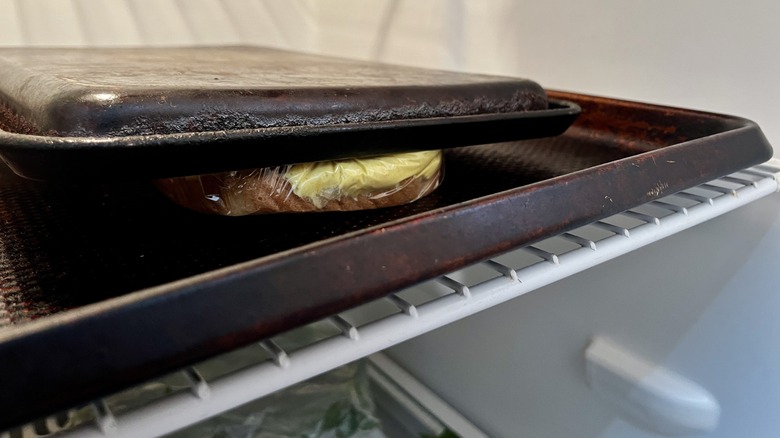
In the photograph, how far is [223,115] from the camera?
405 mm

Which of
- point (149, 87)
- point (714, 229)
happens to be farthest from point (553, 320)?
point (149, 87)

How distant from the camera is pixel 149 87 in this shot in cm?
40

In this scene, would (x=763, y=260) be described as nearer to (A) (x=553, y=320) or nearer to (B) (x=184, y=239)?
(A) (x=553, y=320)

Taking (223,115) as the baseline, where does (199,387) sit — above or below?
below

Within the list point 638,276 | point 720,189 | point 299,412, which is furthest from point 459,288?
point 299,412

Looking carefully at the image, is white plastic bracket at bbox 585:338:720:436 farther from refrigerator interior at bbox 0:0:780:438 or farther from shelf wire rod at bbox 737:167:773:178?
shelf wire rod at bbox 737:167:773:178

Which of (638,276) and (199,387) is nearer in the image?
(199,387)

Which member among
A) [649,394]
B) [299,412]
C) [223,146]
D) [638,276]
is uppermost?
[223,146]

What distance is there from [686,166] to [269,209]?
0.36 metres

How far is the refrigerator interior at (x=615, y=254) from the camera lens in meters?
0.69

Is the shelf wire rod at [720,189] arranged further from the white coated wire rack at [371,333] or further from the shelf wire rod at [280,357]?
the shelf wire rod at [280,357]

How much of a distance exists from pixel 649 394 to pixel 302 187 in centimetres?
58

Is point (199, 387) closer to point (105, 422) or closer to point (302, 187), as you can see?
point (105, 422)

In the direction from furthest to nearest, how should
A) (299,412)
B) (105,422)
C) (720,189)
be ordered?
(299,412)
(720,189)
(105,422)
